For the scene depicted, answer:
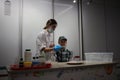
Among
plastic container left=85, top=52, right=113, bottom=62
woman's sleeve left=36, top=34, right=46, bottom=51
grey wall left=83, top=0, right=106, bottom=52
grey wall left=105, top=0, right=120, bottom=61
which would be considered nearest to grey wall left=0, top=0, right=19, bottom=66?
woman's sleeve left=36, top=34, right=46, bottom=51

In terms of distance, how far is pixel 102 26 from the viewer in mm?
3562

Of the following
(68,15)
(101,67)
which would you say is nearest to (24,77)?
(101,67)

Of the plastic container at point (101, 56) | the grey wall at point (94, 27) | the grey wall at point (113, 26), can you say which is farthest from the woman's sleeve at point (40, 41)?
the grey wall at point (113, 26)

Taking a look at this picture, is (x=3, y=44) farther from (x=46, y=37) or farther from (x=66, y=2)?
(x=66, y=2)

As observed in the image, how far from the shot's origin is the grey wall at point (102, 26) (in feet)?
11.3

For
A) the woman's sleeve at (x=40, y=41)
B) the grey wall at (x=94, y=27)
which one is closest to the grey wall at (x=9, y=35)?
the woman's sleeve at (x=40, y=41)

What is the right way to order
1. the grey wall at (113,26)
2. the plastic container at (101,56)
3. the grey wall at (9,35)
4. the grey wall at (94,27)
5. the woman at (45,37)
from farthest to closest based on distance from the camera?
the grey wall at (113,26), the grey wall at (94,27), the grey wall at (9,35), the woman at (45,37), the plastic container at (101,56)

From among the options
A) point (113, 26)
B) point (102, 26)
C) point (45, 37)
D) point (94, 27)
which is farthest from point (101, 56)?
point (113, 26)

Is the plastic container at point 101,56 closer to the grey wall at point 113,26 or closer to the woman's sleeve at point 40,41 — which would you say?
the woman's sleeve at point 40,41

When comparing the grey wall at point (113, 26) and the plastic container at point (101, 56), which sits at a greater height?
the grey wall at point (113, 26)

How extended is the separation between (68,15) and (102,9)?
880 millimetres

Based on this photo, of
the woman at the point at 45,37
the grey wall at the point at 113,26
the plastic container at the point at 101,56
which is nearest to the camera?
the plastic container at the point at 101,56

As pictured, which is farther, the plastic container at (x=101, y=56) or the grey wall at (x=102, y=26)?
the grey wall at (x=102, y=26)

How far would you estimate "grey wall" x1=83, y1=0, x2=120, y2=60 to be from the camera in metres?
3.44
